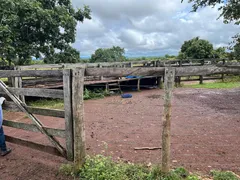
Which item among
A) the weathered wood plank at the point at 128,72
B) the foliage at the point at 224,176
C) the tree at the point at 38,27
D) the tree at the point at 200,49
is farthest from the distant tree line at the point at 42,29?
the tree at the point at 200,49

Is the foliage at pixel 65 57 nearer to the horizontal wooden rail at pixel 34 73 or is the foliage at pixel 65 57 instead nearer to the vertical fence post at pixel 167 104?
the horizontal wooden rail at pixel 34 73

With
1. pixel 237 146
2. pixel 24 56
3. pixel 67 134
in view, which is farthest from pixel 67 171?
pixel 24 56

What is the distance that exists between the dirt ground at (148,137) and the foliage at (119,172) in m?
0.39

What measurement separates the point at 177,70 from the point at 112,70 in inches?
38.4

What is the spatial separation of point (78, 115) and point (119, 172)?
106 cm

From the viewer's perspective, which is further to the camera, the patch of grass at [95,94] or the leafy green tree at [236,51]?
the patch of grass at [95,94]

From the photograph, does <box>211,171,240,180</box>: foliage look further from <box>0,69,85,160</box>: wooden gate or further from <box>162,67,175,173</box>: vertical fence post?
<box>0,69,85,160</box>: wooden gate

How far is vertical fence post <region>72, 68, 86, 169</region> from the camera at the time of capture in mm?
3061

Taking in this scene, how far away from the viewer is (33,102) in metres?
9.38

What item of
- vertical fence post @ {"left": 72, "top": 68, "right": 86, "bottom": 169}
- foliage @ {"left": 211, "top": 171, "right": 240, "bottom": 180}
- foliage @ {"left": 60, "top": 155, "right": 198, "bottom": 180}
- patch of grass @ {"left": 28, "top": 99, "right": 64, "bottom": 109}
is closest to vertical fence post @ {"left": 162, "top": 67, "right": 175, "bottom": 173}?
foliage @ {"left": 60, "top": 155, "right": 198, "bottom": 180}

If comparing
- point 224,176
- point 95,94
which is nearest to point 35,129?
point 224,176

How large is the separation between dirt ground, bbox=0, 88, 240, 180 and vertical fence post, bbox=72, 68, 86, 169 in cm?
41

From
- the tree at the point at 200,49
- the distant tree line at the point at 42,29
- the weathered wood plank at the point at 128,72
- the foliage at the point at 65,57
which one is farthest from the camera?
the tree at the point at 200,49

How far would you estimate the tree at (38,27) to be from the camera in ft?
31.4
